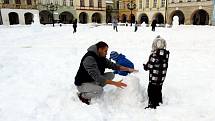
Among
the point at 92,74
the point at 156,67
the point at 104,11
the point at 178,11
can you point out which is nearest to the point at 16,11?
the point at 104,11

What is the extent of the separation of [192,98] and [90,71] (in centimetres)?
228

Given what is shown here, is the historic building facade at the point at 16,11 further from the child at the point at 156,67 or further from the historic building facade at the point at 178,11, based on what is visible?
the child at the point at 156,67

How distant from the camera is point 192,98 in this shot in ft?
17.1

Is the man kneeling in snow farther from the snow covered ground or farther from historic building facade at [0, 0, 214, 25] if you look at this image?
historic building facade at [0, 0, 214, 25]

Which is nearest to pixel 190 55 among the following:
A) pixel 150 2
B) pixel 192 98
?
pixel 192 98

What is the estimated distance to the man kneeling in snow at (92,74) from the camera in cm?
440

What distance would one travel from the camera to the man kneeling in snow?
4.40 m

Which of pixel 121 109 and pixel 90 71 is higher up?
pixel 90 71

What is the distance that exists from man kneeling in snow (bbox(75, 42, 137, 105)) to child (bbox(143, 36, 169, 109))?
0.55m

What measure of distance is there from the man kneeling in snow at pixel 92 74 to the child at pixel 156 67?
546 mm

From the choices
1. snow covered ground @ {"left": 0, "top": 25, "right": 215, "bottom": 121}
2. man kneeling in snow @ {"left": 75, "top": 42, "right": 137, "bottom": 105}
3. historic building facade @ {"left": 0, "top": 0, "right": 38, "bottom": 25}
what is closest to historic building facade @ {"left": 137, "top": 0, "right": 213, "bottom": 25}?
historic building facade @ {"left": 0, "top": 0, "right": 38, "bottom": 25}

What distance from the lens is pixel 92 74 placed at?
4398 millimetres

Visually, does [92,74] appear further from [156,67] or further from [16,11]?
[16,11]

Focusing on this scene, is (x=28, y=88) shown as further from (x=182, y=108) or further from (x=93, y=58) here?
(x=182, y=108)
